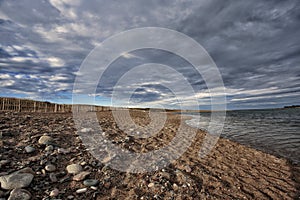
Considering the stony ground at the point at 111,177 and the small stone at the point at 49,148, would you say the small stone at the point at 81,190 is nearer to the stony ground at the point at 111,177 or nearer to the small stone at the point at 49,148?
the stony ground at the point at 111,177

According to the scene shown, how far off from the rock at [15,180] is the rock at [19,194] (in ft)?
0.85

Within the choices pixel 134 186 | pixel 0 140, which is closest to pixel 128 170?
pixel 134 186

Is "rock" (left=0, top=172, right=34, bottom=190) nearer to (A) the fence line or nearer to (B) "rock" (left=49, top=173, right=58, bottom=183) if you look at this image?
(B) "rock" (left=49, top=173, right=58, bottom=183)

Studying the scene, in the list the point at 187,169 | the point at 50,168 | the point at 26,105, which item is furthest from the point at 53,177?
the point at 26,105

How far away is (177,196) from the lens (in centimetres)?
368

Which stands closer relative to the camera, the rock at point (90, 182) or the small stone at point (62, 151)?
the rock at point (90, 182)

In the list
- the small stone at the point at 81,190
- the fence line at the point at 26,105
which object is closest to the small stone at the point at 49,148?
the small stone at the point at 81,190

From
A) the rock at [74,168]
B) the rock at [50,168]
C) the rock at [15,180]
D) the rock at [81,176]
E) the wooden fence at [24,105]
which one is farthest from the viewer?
the wooden fence at [24,105]

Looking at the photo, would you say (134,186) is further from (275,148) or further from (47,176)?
(275,148)

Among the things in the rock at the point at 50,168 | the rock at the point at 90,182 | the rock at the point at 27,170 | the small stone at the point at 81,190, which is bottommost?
the small stone at the point at 81,190

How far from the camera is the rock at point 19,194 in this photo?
297cm

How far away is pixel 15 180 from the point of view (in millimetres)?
3402

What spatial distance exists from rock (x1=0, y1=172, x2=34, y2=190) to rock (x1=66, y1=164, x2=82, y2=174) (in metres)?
0.87

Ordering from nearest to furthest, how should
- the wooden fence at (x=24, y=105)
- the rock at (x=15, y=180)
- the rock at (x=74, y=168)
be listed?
the rock at (x=15, y=180), the rock at (x=74, y=168), the wooden fence at (x=24, y=105)
